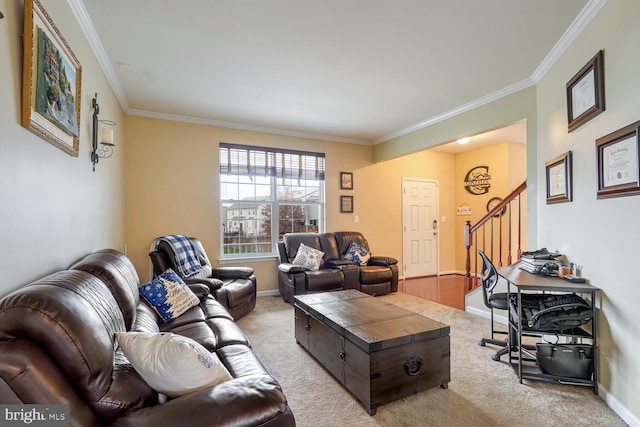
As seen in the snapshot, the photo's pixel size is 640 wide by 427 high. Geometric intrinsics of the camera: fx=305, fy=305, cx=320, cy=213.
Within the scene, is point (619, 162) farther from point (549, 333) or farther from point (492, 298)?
point (492, 298)

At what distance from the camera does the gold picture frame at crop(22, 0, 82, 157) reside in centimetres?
141

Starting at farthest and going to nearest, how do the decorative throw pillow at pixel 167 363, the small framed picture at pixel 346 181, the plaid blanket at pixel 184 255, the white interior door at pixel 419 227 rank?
1. the white interior door at pixel 419 227
2. the small framed picture at pixel 346 181
3. the plaid blanket at pixel 184 255
4. the decorative throw pillow at pixel 167 363

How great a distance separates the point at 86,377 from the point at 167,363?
24 centimetres

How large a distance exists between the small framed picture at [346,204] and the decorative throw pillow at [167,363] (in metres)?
4.54

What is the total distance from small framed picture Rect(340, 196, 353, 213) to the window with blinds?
15.2 inches

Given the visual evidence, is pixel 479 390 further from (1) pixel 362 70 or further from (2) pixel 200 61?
Answer: (2) pixel 200 61

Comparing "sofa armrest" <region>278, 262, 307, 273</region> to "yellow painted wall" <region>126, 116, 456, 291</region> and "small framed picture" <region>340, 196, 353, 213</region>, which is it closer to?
"yellow painted wall" <region>126, 116, 456, 291</region>

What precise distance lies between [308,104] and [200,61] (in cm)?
144

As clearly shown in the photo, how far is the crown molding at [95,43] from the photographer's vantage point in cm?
207

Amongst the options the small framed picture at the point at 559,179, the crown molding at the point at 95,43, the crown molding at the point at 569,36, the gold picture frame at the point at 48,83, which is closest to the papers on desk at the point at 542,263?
the small framed picture at the point at 559,179

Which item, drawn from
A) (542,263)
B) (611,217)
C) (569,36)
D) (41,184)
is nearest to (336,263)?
(542,263)

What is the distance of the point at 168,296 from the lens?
2.47 meters

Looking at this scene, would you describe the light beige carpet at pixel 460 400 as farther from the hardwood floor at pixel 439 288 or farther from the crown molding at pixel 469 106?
the crown molding at pixel 469 106

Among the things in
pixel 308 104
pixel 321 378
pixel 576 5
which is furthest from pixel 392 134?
pixel 321 378
